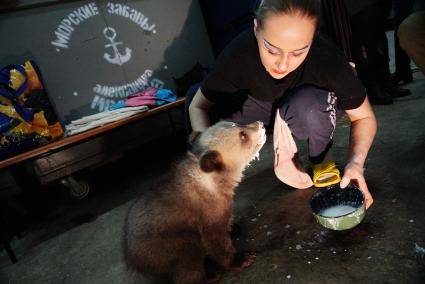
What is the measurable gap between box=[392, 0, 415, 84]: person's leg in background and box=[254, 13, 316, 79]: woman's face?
2.85 meters

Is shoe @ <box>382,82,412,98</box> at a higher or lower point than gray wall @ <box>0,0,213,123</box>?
lower

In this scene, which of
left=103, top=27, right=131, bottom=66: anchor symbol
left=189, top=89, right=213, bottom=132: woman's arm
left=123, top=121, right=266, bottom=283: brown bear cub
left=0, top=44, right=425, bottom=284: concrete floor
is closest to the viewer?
left=0, top=44, right=425, bottom=284: concrete floor

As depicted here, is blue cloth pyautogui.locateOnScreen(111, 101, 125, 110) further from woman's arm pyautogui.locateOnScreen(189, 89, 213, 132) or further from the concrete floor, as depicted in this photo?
woman's arm pyautogui.locateOnScreen(189, 89, 213, 132)

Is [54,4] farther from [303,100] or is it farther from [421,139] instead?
[421,139]

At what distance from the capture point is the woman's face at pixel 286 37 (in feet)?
5.21

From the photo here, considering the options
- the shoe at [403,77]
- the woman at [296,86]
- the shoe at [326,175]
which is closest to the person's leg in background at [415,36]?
the shoe at [403,77]

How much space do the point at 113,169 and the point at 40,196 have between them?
96 cm

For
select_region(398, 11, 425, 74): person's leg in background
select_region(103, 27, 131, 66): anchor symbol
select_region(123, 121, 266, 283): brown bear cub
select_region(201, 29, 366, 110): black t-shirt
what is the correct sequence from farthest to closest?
select_region(103, 27, 131, 66): anchor symbol, select_region(398, 11, 425, 74): person's leg in background, select_region(201, 29, 366, 110): black t-shirt, select_region(123, 121, 266, 283): brown bear cub

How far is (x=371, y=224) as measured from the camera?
5.87 ft

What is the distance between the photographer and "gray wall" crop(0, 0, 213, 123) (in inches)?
138

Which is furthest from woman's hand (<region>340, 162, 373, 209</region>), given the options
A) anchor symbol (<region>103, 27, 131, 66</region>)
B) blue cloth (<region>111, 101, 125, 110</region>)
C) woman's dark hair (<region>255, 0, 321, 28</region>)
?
anchor symbol (<region>103, 27, 131, 66</region>)

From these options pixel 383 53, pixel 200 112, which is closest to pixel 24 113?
pixel 200 112

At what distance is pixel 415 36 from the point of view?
281cm

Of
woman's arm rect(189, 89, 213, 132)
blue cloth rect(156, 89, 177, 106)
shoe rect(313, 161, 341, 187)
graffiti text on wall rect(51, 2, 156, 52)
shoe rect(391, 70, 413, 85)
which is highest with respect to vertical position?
graffiti text on wall rect(51, 2, 156, 52)
